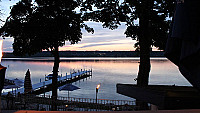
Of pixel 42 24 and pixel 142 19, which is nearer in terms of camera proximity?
pixel 142 19

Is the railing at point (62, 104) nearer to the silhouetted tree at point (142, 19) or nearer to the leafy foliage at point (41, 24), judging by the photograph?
the silhouetted tree at point (142, 19)

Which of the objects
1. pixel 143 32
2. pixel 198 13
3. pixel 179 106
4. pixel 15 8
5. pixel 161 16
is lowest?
pixel 179 106

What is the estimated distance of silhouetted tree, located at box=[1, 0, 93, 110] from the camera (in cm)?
1928

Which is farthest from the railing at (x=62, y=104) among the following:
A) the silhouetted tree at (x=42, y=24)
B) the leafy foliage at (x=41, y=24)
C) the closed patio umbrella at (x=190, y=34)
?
the closed patio umbrella at (x=190, y=34)

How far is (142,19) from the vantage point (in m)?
15.6

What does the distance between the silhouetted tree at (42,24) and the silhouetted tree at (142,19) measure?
282cm

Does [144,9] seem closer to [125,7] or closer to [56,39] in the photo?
[125,7]

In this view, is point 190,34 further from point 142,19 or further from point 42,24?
point 42,24

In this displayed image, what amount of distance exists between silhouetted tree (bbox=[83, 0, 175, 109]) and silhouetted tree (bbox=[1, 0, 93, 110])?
2.82 metres

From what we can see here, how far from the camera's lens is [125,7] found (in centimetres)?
1625

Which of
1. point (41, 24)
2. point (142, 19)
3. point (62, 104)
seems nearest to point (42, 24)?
point (41, 24)

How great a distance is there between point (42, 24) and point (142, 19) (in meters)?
9.56

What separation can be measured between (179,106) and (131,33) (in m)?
11.9

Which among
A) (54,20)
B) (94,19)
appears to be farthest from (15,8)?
(94,19)
